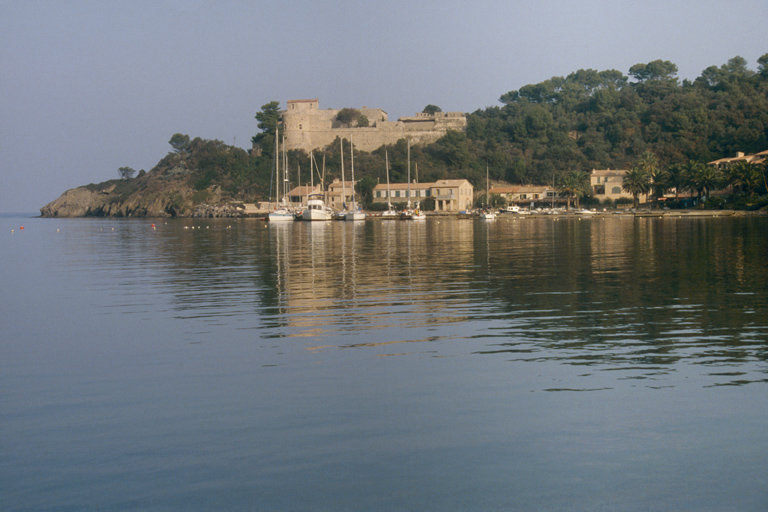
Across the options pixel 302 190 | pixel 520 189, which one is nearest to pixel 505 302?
pixel 302 190

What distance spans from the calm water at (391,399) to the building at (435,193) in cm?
7647

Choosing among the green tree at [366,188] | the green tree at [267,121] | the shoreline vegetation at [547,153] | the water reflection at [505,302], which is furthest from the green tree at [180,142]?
the water reflection at [505,302]

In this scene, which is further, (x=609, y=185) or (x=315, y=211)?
(x=609, y=185)

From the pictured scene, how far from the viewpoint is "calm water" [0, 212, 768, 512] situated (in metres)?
5.44

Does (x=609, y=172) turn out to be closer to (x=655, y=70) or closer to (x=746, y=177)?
(x=746, y=177)

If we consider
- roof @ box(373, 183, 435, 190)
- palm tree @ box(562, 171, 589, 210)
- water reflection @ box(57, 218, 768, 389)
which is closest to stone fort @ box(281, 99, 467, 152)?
roof @ box(373, 183, 435, 190)

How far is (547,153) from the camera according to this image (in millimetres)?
106938

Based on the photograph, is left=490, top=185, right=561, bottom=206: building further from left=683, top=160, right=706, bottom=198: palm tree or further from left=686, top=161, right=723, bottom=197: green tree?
left=686, top=161, right=723, bottom=197: green tree

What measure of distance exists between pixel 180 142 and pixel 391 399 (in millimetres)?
134314

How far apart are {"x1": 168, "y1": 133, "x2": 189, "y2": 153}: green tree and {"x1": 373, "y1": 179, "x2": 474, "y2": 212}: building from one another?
179ft

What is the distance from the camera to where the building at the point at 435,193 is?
9375 centimetres

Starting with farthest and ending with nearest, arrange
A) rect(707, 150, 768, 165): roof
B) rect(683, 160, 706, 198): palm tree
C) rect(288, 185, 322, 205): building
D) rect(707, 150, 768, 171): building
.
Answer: rect(288, 185, 322, 205): building, rect(683, 160, 706, 198): palm tree, rect(707, 150, 768, 165): roof, rect(707, 150, 768, 171): building

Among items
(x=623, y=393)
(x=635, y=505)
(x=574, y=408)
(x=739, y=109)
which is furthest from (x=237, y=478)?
(x=739, y=109)

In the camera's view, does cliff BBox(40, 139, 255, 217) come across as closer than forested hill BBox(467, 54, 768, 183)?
No
